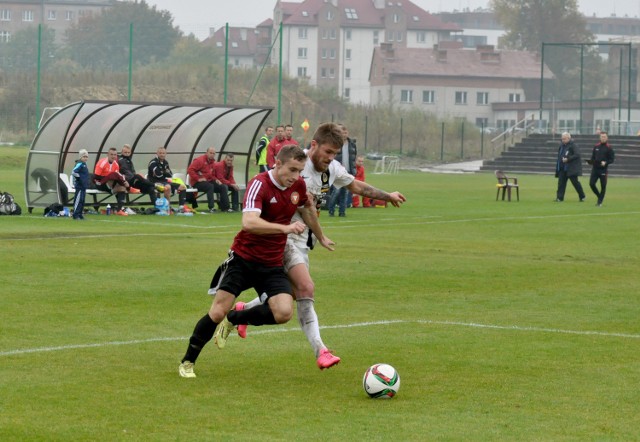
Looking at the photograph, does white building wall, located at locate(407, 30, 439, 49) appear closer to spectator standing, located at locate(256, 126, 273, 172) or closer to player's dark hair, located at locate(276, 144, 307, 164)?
spectator standing, located at locate(256, 126, 273, 172)

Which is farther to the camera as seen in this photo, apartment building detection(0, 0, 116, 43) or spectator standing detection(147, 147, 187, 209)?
apartment building detection(0, 0, 116, 43)

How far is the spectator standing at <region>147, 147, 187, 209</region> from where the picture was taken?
29.1 meters

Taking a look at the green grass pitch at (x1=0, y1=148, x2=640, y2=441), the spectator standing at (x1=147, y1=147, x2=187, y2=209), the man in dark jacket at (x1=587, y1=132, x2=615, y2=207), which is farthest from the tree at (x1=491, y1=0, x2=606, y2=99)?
the green grass pitch at (x1=0, y1=148, x2=640, y2=441)

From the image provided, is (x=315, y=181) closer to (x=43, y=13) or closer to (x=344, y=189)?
(x=344, y=189)

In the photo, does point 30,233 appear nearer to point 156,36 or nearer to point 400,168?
point 400,168

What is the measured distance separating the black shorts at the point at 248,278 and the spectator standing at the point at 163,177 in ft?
65.0

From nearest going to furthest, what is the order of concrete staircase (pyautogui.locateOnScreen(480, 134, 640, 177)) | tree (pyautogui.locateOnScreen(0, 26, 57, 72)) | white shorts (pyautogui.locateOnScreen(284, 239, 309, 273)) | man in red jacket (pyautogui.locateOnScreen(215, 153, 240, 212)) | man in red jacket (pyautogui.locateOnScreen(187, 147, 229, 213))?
1. white shorts (pyautogui.locateOnScreen(284, 239, 309, 273))
2. man in red jacket (pyautogui.locateOnScreen(187, 147, 229, 213))
3. man in red jacket (pyautogui.locateOnScreen(215, 153, 240, 212))
4. concrete staircase (pyautogui.locateOnScreen(480, 134, 640, 177))
5. tree (pyautogui.locateOnScreen(0, 26, 57, 72))

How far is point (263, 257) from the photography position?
934 cm

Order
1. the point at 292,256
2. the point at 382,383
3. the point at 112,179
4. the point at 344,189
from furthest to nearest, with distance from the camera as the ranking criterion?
the point at 344,189
the point at 112,179
the point at 292,256
the point at 382,383

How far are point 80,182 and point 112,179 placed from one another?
Answer: 224 cm

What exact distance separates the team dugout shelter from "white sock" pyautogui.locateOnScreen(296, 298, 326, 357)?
1921 cm

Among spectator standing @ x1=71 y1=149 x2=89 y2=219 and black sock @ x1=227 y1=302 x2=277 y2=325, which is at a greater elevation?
spectator standing @ x1=71 y1=149 x2=89 y2=219

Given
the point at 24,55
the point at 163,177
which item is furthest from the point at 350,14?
the point at 163,177

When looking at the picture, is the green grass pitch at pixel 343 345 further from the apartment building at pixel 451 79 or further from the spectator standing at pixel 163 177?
the apartment building at pixel 451 79
